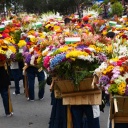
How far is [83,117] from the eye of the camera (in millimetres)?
6414

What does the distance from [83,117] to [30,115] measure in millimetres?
3049

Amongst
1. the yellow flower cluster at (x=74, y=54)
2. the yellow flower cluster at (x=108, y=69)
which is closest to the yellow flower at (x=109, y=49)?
the yellow flower cluster at (x=74, y=54)

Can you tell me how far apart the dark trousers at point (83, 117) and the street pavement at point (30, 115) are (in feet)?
5.56

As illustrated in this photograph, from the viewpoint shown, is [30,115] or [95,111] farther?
[30,115]

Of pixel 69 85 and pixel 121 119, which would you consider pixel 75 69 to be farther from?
pixel 121 119

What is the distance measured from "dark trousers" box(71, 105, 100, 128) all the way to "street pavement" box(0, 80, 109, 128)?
5.56 feet

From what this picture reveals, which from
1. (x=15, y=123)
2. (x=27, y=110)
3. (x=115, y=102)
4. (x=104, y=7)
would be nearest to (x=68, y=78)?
(x=115, y=102)

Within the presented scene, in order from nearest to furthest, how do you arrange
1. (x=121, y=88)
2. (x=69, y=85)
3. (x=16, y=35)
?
A: (x=121, y=88)
(x=69, y=85)
(x=16, y=35)

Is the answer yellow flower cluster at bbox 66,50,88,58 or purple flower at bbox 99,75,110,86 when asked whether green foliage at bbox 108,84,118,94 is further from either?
yellow flower cluster at bbox 66,50,88,58

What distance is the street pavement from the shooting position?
8.49m

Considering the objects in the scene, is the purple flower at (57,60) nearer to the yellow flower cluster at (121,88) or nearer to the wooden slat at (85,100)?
the wooden slat at (85,100)

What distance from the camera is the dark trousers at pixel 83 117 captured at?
6344 millimetres

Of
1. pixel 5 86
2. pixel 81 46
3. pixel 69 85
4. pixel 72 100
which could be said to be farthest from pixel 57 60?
pixel 5 86

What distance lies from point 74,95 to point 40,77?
13.6 feet
